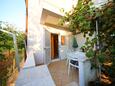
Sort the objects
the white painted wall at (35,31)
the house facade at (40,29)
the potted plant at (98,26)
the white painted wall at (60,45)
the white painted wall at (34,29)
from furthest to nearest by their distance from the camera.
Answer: the white painted wall at (60,45), the white painted wall at (34,29), the white painted wall at (35,31), the house facade at (40,29), the potted plant at (98,26)

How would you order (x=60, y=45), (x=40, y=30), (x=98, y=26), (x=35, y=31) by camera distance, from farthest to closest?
(x=60, y=45) < (x=35, y=31) < (x=40, y=30) < (x=98, y=26)

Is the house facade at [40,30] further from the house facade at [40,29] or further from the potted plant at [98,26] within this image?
the potted plant at [98,26]

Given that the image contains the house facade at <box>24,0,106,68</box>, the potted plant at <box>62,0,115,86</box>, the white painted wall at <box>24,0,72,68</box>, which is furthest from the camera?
the white painted wall at <box>24,0,72,68</box>

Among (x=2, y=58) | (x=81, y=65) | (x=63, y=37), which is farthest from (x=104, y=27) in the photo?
(x=63, y=37)

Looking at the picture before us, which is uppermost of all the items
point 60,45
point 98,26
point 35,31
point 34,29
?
point 34,29

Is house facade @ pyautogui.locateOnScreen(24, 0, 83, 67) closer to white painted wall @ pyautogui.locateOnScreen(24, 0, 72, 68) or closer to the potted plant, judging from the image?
white painted wall @ pyautogui.locateOnScreen(24, 0, 72, 68)

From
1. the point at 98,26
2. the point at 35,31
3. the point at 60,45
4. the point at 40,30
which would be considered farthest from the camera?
the point at 60,45

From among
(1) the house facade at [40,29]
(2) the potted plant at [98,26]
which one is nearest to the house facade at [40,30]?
(1) the house facade at [40,29]

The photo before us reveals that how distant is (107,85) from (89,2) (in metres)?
2.53

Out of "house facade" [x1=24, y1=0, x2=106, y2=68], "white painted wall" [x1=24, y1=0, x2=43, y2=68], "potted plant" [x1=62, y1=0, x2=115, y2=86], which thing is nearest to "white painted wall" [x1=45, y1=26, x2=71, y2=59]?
"house facade" [x1=24, y1=0, x2=106, y2=68]

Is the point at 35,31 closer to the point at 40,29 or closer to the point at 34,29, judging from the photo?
the point at 34,29

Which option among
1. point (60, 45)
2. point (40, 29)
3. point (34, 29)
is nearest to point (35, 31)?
point (34, 29)

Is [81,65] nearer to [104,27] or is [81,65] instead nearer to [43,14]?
[104,27]

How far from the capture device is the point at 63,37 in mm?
13109
